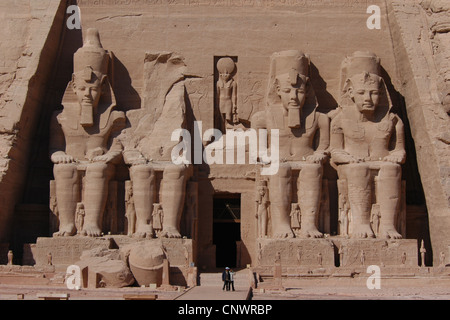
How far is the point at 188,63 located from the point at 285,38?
2306 mm

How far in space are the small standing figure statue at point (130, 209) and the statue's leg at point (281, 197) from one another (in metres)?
2.95

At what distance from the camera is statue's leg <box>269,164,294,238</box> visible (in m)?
18.0

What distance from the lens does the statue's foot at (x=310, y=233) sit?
17734mm

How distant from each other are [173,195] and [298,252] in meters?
2.84

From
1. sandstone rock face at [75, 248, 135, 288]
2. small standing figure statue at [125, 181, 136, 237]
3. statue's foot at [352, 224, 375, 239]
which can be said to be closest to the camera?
sandstone rock face at [75, 248, 135, 288]

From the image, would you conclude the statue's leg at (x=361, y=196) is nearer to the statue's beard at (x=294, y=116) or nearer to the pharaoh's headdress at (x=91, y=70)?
the statue's beard at (x=294, y=116)

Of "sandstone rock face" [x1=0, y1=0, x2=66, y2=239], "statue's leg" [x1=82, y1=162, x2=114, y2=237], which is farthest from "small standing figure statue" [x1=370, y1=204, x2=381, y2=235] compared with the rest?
"sandstone rock face" [x1=0, y1=0, x2=66, y2=239]

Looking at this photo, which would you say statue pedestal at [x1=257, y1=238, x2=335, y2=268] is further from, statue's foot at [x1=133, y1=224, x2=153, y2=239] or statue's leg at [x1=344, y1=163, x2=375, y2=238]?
statue's foot at [x1=133, y1=224, x2=153, y2=239]

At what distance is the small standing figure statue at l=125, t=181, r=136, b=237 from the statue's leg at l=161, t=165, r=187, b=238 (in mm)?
709

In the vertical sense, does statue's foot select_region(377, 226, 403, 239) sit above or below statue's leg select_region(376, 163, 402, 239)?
below

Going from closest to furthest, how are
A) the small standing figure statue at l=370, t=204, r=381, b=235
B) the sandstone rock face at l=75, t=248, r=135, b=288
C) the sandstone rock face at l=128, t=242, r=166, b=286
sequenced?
the sandstone rock face at l=75, t=248, r=135, b=288, the sandstone rock face at l=128, t=242, r=166, b=286, the small standing figure statue at l=370, t=204, r=381, b=235

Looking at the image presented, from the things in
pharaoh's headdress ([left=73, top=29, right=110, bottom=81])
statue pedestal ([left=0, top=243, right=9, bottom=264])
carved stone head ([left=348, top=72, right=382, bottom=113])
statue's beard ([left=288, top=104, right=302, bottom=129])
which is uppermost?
pharaoh's headdress ([left=73, top=29, right=110, bottom=81])

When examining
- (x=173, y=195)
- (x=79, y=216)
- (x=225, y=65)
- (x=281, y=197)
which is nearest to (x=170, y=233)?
(x=173, y=195)

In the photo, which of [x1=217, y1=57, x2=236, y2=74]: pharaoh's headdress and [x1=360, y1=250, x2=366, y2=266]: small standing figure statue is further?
[x1=217, y1=57, x2=236, y2=74]: pharaoh's headdress
